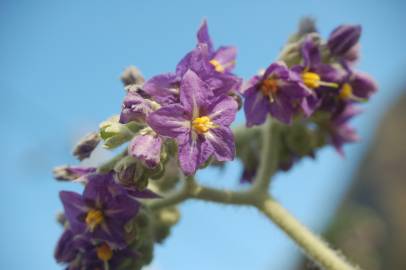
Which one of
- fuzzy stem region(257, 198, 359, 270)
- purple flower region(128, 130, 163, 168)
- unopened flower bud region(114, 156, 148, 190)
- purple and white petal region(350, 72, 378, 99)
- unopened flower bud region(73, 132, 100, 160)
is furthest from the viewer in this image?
purple and white petal region(350, 72, 378, 99)

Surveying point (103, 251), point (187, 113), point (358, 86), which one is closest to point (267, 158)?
point (358, 86)

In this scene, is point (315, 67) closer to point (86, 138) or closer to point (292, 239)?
point (292, 239)

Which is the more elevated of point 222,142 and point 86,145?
point 86,145

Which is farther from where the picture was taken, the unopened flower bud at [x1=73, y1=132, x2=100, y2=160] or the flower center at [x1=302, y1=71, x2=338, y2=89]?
the flower center at [x1=302, y1=71, x2=338, y2=89]

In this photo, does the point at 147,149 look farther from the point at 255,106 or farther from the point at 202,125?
the point at 255,106

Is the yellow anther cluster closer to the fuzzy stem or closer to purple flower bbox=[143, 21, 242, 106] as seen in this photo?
purple flower bbox=[143, 21, 242, 106]

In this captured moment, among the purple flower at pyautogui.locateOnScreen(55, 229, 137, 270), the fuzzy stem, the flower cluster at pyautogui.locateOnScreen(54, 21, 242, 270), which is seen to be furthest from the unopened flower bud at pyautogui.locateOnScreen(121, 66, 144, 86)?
the fuzzy stem

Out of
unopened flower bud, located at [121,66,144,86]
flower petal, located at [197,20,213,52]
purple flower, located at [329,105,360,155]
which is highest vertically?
unopened flower bud, located at [121,66,144,86]

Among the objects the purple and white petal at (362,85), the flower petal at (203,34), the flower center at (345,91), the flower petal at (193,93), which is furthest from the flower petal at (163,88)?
the purple and white petal at (362,85)
